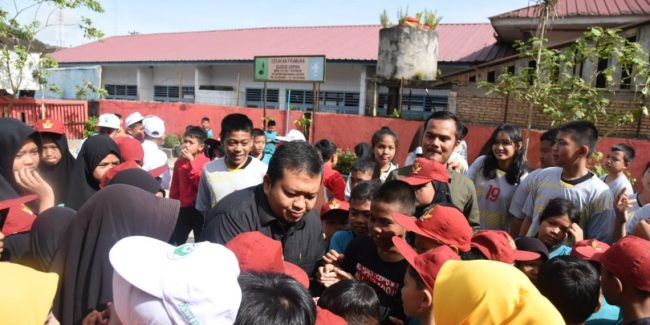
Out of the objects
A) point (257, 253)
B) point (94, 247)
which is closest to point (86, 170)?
point (94, 247)

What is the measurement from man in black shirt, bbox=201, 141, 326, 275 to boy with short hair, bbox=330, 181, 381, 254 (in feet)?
1.60

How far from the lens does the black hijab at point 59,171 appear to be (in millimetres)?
3211

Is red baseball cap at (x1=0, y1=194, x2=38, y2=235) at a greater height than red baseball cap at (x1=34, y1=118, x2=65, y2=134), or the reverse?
red baseball cap at (x1=34, y1=118, x2=65, y2=134)

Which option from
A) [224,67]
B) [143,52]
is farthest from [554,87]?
[143,52]

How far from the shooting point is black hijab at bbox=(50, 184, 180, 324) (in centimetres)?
168

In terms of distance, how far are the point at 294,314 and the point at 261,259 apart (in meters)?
0.37

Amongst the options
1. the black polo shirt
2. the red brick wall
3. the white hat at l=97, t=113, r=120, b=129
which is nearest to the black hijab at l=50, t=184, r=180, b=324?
the black polo shirt

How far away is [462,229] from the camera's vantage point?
85.0 inches

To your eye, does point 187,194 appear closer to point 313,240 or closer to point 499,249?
point 313,240

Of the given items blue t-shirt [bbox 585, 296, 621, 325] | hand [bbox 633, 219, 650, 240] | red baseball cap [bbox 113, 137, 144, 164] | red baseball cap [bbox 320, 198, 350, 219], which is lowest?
blue t-shirt [bbox 585, 296, 621, 325]

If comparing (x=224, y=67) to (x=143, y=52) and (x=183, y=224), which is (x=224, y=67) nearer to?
(x=143, y=52)

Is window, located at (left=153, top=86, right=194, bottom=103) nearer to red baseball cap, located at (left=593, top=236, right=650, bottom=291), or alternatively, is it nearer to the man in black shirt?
the man in black shirt

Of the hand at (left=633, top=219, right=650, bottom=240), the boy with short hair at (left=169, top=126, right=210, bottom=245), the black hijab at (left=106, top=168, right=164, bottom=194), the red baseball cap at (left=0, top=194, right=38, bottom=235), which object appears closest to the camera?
the red baseball cap at (left=0, top=194, right=38, bottom=235)

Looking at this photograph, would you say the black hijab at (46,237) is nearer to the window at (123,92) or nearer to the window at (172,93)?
the window at (172,93)
